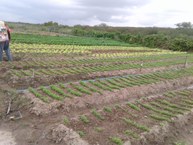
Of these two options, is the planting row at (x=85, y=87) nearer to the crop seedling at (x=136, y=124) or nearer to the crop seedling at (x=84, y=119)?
the crop seedling at (x=84, y=119)

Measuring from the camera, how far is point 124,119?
643 cm

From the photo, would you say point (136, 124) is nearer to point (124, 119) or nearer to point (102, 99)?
point (124, 119)

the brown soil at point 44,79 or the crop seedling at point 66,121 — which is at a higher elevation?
the brown soil at point 44,79

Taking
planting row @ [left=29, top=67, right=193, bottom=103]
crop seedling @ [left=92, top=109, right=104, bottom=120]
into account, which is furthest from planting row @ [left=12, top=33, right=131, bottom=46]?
crop seedling @ [left=92, top=109, right=104, bottom=120]

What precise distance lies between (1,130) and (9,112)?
3.10ft

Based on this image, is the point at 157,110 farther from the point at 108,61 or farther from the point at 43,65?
the point at 108,61

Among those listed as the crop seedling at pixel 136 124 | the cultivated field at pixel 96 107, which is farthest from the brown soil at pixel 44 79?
the crop seedling at pixel 136 124

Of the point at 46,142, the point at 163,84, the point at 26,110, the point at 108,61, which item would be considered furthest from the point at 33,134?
the point at 108,61

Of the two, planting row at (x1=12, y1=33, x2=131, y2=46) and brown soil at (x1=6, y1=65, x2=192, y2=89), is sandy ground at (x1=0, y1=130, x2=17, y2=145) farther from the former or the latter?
planting row at (x1=12, y1=33, x2=131, y2=46)

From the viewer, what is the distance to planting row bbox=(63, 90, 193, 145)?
551cm

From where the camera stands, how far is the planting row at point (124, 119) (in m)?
5.51

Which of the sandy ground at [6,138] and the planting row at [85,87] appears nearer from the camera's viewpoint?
the sandy ground at [6,138]

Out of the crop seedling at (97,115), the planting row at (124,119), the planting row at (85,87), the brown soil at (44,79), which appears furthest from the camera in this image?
the brown soil at (44,79)

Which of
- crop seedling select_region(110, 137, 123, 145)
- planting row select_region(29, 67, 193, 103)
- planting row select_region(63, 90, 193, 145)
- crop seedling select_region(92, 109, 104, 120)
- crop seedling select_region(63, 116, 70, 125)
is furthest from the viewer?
planting row select_region(29, 67, 193, 103)
